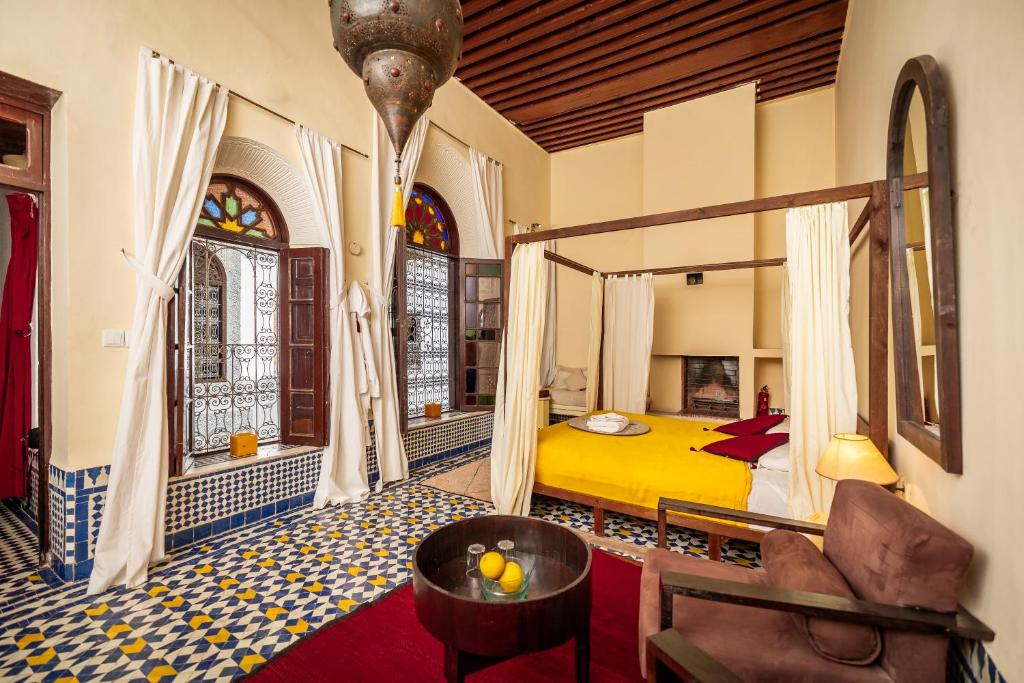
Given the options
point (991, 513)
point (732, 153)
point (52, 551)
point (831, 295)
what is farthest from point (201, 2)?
point (732, 153)

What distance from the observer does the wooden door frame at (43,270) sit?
2543 mm

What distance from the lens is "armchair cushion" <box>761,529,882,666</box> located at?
1408 millimetres

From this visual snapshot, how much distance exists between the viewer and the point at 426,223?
18.3 ft

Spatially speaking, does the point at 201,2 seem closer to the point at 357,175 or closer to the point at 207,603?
the point at 357,175

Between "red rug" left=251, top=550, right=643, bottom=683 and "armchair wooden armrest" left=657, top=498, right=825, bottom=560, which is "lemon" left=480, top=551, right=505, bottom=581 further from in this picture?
"armchair wooden armrest" left=657, top=498, right=825, bottom=560

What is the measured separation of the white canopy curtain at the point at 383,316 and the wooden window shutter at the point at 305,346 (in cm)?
46

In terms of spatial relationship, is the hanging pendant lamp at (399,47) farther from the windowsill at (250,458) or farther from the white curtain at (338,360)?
the windowsill at (250,458)

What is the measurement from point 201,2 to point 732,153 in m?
5.26

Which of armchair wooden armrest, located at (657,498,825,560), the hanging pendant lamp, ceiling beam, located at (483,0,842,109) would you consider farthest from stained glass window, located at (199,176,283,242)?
armchair wooden armrest, located at (657,498,825,560)

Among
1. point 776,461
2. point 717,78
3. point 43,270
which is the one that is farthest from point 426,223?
point 776,461

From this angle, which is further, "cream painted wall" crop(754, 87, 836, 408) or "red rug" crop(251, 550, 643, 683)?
"cream painted wall" crop(754, 87, 836, 408)

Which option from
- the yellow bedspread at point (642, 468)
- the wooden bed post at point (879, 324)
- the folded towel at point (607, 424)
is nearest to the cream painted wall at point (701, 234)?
the yellow bedspread at point (642, 468)

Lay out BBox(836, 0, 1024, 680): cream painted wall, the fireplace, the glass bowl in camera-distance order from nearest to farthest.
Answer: BBox(836, 0, 1024, 680): cream painted wall
the glass bowl
the fireplace

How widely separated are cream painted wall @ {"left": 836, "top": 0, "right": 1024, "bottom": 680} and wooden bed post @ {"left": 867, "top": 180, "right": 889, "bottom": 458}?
703 mm
